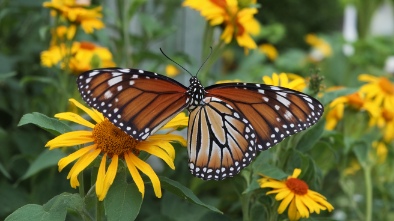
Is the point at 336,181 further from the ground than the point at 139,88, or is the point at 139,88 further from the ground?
the point at 139,88

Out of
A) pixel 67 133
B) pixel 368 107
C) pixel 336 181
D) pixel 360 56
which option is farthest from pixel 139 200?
pixel 360 56

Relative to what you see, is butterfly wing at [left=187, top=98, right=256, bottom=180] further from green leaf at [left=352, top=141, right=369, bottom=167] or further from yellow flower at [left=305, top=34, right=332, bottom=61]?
yellow flower at [left=305, top=34, right=332, bottom=61]

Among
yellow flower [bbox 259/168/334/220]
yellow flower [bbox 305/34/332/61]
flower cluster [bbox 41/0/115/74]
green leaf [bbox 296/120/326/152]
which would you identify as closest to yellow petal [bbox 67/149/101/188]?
yellow flower [bbox 259/168/334/220]

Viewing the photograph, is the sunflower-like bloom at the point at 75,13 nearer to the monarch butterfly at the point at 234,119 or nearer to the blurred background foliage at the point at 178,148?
the blurred background foliage at the point at 178,148

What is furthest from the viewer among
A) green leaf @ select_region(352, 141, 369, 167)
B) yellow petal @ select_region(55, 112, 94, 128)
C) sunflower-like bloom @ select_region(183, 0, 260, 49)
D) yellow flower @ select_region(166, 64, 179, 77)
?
yellow flower @ select_region(166, 64, 179, 77)

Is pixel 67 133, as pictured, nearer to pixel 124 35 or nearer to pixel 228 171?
pixel 228 171
